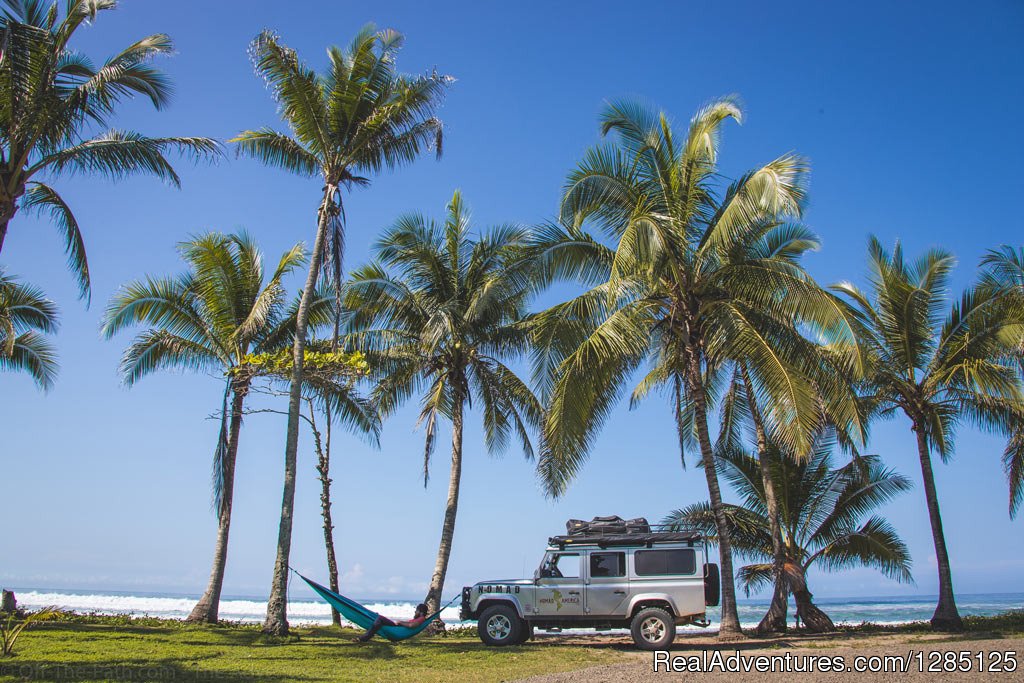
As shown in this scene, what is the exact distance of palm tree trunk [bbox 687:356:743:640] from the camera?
14.9m

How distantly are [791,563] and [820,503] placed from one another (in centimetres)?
228

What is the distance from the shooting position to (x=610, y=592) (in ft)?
44.1

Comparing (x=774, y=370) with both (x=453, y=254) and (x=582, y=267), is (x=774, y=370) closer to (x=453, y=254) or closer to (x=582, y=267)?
(x=582, y=267)

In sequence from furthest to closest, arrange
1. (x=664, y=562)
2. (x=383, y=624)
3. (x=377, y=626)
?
(x=383, y=624)
(x=377, y=626)
(x=664, y=562)

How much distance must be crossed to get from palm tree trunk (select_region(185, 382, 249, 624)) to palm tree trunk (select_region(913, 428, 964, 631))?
17648mm

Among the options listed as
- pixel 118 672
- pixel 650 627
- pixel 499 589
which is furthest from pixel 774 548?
pixel 118 672

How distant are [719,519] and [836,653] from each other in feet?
14.1

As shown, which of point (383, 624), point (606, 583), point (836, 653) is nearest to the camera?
point (836, 653)

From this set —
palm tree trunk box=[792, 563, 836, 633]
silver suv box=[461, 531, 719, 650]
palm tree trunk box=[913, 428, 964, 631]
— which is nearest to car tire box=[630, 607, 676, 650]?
silver suv box=[461, 531, 719, 650]

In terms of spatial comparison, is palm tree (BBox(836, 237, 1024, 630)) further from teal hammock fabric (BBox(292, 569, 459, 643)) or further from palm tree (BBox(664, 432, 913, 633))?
teal hammock fabric (BBox(292, 569, 459, 643))

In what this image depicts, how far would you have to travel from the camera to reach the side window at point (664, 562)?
Result: 43.3ft

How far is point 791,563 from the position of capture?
63.5ft

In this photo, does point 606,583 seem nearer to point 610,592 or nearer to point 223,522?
point 610,592

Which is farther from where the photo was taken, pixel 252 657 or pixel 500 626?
pixel 500 626
